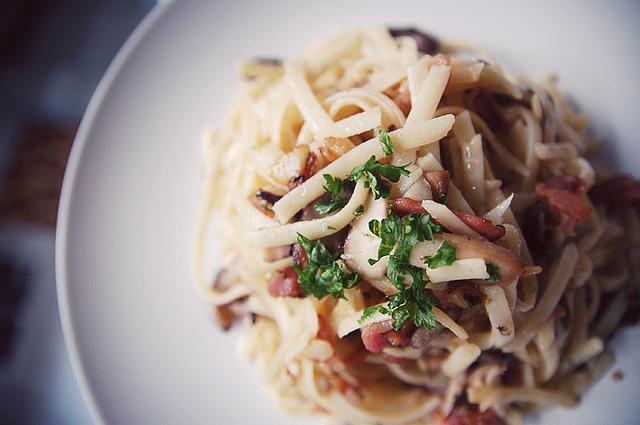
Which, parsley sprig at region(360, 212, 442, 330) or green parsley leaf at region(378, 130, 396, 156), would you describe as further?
green parsley leaf at region(378, 130, 396, 156)

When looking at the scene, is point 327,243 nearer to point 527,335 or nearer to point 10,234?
point 527,335

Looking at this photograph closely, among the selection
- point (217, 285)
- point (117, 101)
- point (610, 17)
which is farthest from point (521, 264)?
point (117, 101)

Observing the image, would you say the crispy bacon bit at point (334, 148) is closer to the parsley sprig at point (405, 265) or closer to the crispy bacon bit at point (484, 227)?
the parsley sprig at point (405, 265)

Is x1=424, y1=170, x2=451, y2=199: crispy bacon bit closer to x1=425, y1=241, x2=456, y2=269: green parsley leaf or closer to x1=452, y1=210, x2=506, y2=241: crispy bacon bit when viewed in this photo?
x1=452, y1=210, x2=506, y2=241: crispy bacon bit

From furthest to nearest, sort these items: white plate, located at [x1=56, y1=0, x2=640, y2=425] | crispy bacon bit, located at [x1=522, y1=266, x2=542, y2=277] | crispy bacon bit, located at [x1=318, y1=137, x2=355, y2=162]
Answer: white plate, located at [x1=56, y1=0, x2=640, y2=425] → crispy bacon bit, located at [x1=318, y1=137, x2=355, y2=162] → crispy bacon bit, located at [x1=522, y1=266, x2=542, y2=277]

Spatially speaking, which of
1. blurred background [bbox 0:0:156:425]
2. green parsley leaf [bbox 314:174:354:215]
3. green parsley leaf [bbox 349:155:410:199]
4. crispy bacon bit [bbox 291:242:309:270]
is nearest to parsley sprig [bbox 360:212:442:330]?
green parsley leaf [bbox 349:155:410:199]

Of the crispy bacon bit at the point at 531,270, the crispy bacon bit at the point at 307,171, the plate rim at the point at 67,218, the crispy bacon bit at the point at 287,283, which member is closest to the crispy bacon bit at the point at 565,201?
the crispy bacon bit at the point at 531,270
